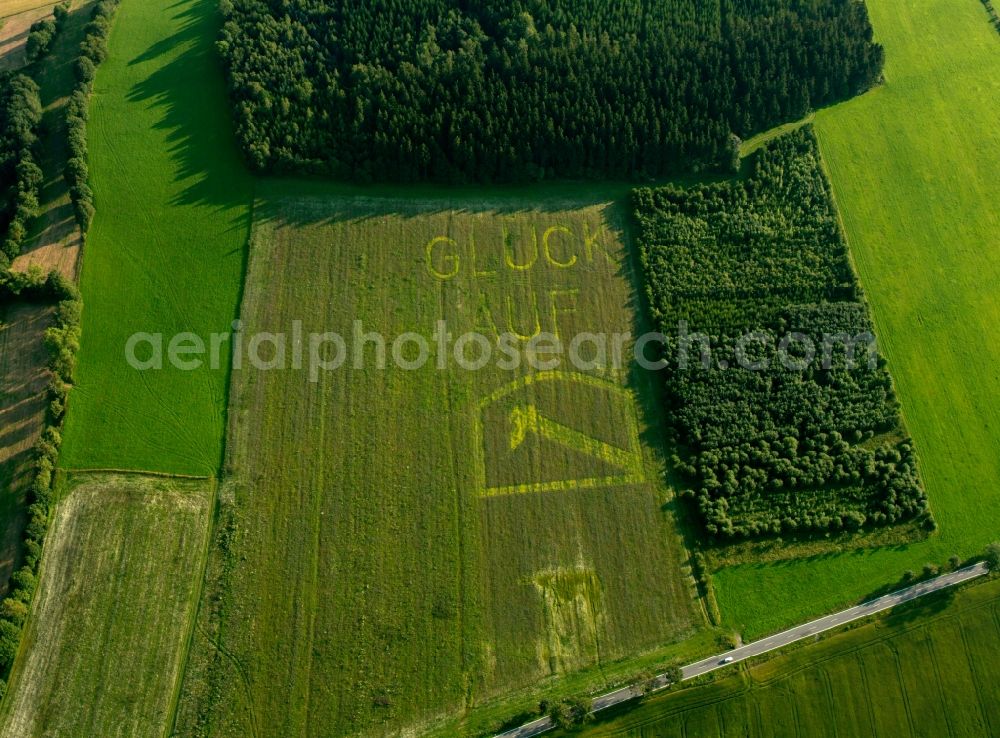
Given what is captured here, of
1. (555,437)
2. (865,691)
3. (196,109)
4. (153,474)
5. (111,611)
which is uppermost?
(196,109)

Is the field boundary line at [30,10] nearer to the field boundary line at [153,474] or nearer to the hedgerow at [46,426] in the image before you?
the hedgerow at [46,426]

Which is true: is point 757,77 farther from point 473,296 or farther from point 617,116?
point 473,296

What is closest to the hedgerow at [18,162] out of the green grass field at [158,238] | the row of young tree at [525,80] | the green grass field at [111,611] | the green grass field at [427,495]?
the green grass field at [158,238]

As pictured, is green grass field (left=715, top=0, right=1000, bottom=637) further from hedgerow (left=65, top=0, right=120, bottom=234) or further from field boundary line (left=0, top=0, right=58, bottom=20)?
field boundary line (left=0, top=0, right=58, bottom=20)

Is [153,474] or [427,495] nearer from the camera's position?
[427,495]

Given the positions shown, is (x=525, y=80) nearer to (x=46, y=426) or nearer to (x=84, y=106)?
(x=84, y=106)

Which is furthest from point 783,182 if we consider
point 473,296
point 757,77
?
point 473,296

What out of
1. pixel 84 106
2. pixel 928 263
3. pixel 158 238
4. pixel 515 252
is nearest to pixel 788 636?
pixel 928 263
